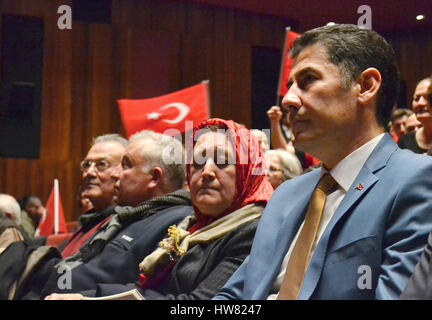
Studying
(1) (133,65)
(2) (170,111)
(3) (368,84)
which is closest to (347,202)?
(3) (368,84)

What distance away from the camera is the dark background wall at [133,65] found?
6.79 meters

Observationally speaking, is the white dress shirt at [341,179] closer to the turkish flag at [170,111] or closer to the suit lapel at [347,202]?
the suit lapel at [347,202]

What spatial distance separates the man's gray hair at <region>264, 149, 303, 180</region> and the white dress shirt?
5.79ft

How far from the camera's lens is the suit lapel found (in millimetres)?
1215

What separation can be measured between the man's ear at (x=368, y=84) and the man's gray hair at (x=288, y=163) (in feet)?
5.77

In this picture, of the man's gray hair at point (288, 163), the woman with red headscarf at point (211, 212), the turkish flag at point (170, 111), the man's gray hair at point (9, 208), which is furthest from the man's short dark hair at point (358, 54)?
the man's gray hair at point (9, 208)

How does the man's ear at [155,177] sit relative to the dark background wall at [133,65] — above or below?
below

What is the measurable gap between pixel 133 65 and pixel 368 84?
597 cm

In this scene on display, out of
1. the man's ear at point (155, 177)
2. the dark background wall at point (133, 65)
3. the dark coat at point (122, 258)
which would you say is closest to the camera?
the dark coat at point (122, 258)

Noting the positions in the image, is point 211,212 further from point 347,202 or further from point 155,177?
point 347,202

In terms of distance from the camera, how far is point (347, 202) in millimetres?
1245

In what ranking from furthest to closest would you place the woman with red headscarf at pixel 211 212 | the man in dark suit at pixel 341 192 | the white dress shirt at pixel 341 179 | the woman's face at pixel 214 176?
the woman's face at pixel 214 176 → the woman with red headscarf at pixel 211 212 → the white dress shirt at pixel 341 179 → the man in dark suit at pixel 341 192

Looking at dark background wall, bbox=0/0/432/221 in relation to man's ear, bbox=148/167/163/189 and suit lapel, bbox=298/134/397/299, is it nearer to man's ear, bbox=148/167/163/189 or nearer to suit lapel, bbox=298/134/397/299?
man's ear, bbox=148/167/163/189
